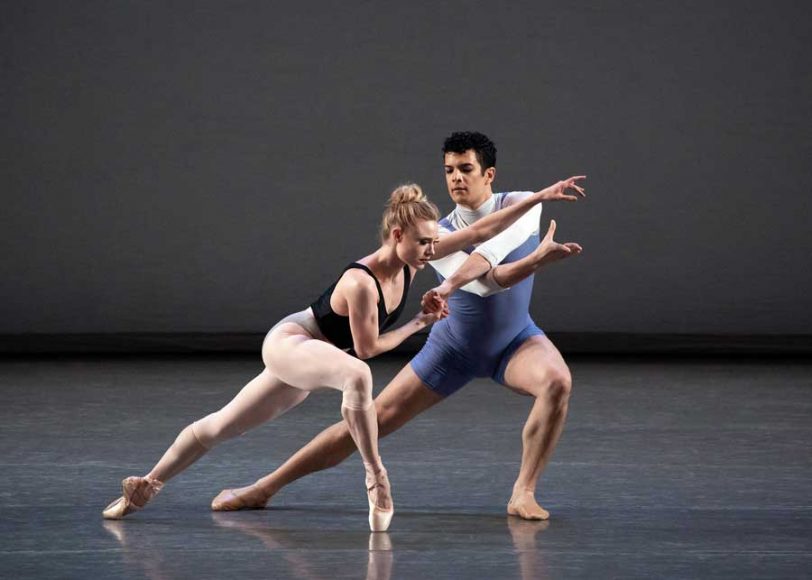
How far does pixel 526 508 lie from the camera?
12.0 feet

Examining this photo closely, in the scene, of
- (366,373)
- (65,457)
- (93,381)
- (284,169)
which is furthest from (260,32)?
(366,373)

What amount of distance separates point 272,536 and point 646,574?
3.24ft

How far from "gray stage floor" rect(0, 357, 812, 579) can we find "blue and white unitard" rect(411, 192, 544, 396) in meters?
0.40

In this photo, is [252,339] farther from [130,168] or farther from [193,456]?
[193,456]

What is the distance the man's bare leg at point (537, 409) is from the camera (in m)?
3.62

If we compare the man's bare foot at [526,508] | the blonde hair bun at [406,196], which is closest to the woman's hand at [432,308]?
the blonde hair bun at [406,196]

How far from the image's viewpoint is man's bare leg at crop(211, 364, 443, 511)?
3.75m

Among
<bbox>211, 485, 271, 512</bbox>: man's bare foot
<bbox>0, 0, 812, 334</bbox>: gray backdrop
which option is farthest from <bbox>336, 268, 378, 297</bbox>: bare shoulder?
<bbox>0, 0, 812, 334</bbox>: gray backdrop

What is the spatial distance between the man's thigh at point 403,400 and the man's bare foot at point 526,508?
36 centimetres

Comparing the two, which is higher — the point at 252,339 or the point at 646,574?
the point at 646,574

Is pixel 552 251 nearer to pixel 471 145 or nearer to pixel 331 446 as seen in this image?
pixel 471 145

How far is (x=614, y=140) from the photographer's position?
817 cm

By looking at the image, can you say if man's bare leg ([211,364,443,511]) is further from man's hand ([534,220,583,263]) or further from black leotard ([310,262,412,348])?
man's hand ([534,220,583,263])

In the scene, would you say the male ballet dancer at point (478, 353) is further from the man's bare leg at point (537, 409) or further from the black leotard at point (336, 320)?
the black leotard at point (336, 320)
